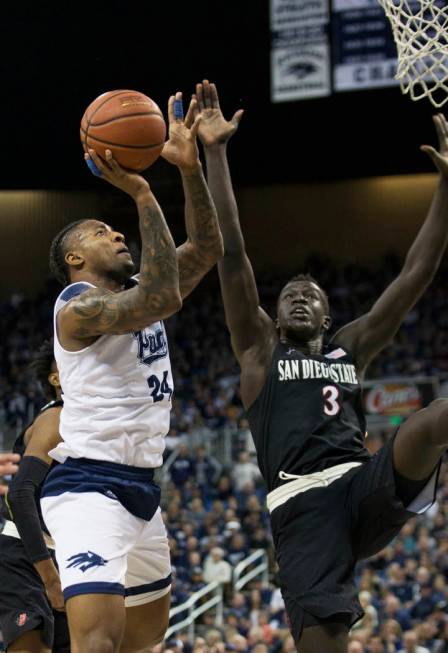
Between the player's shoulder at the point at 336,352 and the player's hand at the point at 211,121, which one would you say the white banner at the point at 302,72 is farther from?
the player's shoulder at the point at 336,352

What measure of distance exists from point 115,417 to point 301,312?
1.22m

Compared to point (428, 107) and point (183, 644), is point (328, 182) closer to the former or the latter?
point (428, 107)

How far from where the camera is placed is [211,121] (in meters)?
5.05

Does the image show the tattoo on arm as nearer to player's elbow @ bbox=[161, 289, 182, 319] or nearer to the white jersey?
Answer: player's elbow @ bbox=[161, 289, 182, 319]

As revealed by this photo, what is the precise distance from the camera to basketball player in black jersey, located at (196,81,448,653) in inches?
171

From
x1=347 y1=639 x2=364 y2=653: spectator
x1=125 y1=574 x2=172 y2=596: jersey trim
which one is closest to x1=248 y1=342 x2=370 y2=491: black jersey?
x1=125 y1=574 x2=172 y2=596: jersey trim

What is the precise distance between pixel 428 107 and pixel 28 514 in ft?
53.1

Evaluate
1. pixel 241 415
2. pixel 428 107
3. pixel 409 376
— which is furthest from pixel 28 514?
pixel 428 107

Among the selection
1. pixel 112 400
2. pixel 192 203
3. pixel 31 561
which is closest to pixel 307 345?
pixel 192 203

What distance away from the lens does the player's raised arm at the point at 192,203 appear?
4488 millimetres

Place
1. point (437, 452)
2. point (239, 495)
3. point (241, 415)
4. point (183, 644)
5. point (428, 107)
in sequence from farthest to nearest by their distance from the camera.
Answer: point (428, 107) → point (241, 415) → point (239, 495) → point (183, 644) → point (437, 452)

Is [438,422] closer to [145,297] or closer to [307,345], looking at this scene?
[307,345]

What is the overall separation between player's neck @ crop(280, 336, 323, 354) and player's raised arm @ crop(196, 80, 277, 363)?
0.27 feet

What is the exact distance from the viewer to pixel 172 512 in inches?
568
